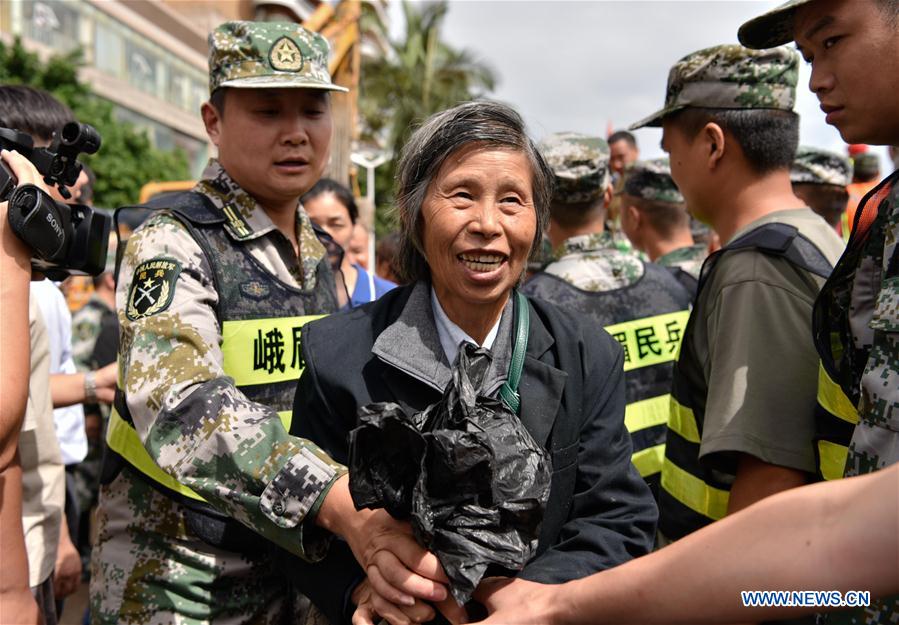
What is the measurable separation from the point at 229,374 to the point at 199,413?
0.41m

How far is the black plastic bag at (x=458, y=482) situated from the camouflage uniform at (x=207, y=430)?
23 cm

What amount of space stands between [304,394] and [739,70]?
1.81 meters

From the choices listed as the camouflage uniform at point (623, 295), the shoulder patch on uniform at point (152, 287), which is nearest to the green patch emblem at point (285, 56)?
the shoulder patch on uniform at point (152, 287)

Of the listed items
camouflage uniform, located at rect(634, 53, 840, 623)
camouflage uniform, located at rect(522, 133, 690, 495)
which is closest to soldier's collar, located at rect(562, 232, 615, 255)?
camouflage uniform, located at rect(522, 133, 690, 495)

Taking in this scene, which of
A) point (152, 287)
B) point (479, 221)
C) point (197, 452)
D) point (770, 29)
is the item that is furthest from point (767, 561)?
point (152, 287)

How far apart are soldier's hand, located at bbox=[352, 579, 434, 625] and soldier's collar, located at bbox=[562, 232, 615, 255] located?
2.20m

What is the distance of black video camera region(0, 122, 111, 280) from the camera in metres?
1.90

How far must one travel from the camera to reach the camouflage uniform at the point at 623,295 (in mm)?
3189

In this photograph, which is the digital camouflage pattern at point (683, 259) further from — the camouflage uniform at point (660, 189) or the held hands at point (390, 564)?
the held hands at point (390, 564)

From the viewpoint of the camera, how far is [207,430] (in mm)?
1772

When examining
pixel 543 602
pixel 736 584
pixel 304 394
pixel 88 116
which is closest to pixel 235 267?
pixel 304 394

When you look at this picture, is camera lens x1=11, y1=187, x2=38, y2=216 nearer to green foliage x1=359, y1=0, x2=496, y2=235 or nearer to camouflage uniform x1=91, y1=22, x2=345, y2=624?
camouflage uniform x1=91, y1=22, x2=345, y2=624

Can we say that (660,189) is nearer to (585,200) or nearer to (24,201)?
(585,200)

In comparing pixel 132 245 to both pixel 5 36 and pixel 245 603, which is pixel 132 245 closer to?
pixel 245 603
